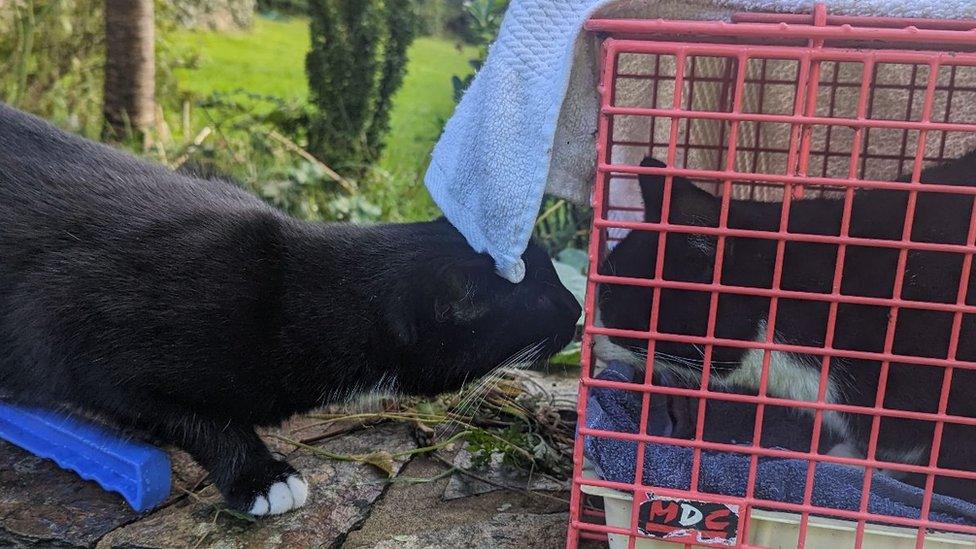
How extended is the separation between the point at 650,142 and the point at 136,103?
9.25 ft

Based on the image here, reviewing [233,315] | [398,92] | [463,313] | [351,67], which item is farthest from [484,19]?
[398,92]

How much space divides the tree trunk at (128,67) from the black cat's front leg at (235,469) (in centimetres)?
254

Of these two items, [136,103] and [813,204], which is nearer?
[813,204]

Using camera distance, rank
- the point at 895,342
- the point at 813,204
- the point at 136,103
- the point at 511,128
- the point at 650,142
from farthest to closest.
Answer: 1. the point at 136,103
2. the point at 650,142
3. the point at 813,204
4. the point at 895,342
5. the point at 511,128

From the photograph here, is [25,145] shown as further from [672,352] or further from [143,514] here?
[672,352]

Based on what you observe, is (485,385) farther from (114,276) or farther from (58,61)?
(58,61)

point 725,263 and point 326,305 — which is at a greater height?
point 725,263

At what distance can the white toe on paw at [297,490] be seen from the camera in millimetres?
1716

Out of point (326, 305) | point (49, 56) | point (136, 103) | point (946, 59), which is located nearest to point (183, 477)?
point (326, 305)

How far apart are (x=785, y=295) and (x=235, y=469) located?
1.11 meters

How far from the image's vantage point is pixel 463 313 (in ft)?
5.58

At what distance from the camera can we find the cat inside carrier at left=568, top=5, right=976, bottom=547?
1184 mm

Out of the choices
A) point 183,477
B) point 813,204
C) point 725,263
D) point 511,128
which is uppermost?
point 511,128

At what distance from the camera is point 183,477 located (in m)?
1.90
